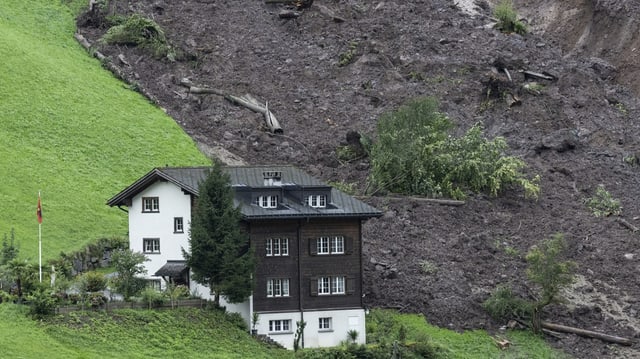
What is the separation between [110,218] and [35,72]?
22503 mm

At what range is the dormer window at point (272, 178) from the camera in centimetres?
7856

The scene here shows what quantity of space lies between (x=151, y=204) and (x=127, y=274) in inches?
226

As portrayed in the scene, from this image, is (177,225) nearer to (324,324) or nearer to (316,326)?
(316,326)

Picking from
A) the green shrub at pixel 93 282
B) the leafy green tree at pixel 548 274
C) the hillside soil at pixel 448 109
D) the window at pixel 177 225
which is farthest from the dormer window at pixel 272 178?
the leafy green tree at pixel 548 274

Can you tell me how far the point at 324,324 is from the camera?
77.0 m

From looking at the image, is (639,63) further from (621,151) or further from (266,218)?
(266,218)

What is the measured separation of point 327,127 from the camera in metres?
105

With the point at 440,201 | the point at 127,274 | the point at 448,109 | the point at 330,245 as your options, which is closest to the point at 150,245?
the point at 127,274

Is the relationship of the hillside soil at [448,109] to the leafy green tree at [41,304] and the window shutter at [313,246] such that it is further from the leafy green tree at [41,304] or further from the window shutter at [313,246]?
the leafy green tree at [41,304]

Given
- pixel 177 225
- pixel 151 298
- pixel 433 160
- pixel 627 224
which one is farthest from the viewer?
pixel 433 160

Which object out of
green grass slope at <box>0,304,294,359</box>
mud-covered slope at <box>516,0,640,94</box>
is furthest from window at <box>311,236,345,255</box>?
mud-covered slope at <box>516,0,640,94</box>

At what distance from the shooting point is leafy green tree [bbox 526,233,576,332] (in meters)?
80.4

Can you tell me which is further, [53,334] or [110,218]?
[110,218]

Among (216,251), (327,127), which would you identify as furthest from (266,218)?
(327,127)
